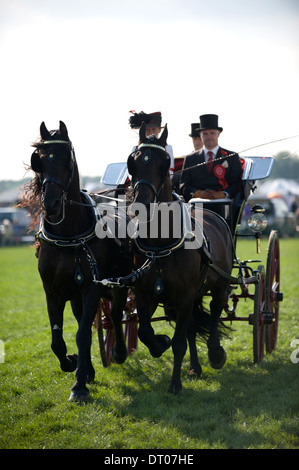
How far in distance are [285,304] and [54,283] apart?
6142 millimetres

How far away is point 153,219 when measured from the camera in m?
4.82

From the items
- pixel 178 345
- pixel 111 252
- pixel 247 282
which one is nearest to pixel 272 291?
pixel 247 282

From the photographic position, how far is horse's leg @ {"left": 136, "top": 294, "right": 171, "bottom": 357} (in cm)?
488

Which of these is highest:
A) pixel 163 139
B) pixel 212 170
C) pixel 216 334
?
pixel 163 139

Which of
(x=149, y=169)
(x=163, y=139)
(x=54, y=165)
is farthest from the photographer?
(x=163, y=139)

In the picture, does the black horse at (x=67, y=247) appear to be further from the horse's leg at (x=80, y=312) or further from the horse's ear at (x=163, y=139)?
the horse's ear at (x=163, y=139)

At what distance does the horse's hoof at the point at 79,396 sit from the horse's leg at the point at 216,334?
148cm

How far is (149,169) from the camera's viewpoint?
4551 millimetres

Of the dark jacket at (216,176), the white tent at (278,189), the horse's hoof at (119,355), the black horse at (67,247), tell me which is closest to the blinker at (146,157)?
the black horse at (67,247)

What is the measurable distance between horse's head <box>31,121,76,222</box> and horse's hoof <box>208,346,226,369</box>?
2.24m

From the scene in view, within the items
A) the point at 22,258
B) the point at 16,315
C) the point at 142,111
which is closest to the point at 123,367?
the point at 142,111

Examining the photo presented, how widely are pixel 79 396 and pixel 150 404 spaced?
2.01 feet

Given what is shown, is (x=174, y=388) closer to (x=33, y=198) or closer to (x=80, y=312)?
(x=80, y=312)

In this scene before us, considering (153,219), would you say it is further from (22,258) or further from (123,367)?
(22,258)
